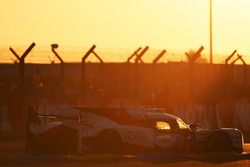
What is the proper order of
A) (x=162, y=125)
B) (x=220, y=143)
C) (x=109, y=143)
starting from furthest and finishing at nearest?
1. (x=220, y=143)
2. (x=162, y=125)
3. (x=109, y=143)

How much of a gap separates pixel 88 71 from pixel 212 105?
31161mm

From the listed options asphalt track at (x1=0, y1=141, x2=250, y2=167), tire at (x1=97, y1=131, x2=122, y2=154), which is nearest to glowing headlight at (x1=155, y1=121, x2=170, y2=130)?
asphalt track at (x1=0, y1=141, x2=250, y2=167)

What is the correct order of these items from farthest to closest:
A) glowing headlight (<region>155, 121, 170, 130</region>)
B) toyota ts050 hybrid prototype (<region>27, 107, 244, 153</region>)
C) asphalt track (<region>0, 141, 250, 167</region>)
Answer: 1. glowing headlight (<region>155, 121, 170, 130</region>)
2. toyota ts050 hybrid prototype (<region>27, 107, 244, 153</region>)
3. asphalt track (<region>0, 141, 250, 167</region>)

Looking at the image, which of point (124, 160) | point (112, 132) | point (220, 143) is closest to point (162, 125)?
point (112, 132)

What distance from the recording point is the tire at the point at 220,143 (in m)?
26.8

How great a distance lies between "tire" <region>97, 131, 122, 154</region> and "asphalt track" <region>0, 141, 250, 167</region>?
3.11 feet

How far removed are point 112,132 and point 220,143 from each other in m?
3.81

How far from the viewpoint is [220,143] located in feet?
88.5

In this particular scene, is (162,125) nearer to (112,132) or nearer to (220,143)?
(112,132)

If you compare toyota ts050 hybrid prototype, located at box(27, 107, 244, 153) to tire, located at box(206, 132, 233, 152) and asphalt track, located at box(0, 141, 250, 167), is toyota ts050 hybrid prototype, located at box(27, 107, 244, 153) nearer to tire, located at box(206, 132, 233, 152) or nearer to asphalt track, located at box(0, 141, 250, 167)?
tire, located at box(206, 132, 233, 152)

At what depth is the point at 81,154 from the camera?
25016 millimetres

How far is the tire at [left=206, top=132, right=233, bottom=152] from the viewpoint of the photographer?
1056 inches

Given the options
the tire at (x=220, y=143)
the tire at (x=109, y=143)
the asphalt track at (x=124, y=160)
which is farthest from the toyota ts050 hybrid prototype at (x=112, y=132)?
the asphalt track at (x=124, y=160)

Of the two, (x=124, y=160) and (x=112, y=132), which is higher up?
(x=112, y=132)
